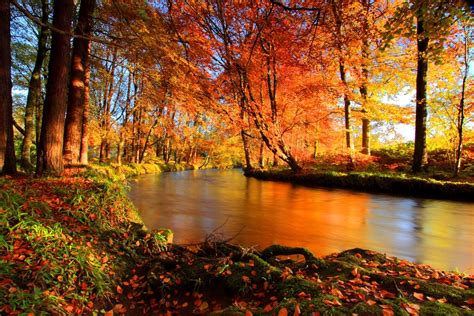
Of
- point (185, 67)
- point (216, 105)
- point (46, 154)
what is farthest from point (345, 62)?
point (46, 154)

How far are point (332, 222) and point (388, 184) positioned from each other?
225 inches

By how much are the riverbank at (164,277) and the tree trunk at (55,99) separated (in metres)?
2.03

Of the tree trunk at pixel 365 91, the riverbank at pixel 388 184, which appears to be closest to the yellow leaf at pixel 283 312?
the riverbank at pixel 388 184

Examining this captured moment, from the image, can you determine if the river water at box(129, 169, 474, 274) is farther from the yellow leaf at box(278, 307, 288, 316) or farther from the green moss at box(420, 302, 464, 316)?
the green moss at box(420, 302, 464, 316)

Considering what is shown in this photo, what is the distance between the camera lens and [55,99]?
6.25 m

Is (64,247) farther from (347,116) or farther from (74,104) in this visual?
(347,116)

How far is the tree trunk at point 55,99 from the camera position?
20.4ft

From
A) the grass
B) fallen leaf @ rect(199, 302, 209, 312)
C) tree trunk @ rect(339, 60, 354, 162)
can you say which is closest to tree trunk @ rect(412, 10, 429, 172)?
tree trunk @ rect(339, 60, 354, 162)

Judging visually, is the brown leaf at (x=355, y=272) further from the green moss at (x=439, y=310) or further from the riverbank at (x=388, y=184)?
the riverbank at (x=388, y=184)

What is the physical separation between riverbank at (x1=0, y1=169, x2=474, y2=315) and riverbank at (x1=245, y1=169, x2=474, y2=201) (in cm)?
838

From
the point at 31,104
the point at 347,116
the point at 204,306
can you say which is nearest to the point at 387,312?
the point at 204,306

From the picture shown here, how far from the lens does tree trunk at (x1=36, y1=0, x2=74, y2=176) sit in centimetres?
622

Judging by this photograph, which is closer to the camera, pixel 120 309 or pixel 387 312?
pixel 387 312

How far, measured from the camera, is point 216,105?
13.3m
